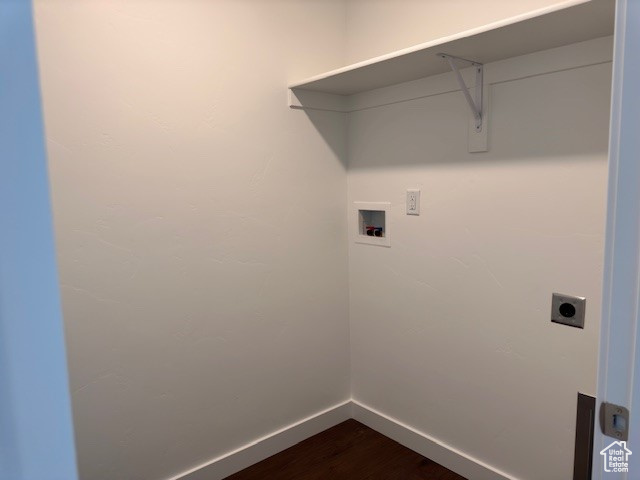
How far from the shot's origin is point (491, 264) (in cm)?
189

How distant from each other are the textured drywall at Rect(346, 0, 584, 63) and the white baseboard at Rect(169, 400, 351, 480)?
1945 millimetres

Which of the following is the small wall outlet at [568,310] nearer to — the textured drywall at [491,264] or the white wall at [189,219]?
the textured drywall at [491,264]

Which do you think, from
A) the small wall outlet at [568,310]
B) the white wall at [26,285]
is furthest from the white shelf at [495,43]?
the white wall at [26,285]

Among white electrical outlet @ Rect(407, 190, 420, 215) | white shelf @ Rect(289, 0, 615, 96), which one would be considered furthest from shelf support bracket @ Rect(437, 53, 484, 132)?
white electrical outlet @ Rect(407, 190, 420, 215)

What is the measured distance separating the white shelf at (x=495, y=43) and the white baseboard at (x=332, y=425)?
1.73 m

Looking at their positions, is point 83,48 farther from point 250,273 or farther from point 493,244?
point 493,244

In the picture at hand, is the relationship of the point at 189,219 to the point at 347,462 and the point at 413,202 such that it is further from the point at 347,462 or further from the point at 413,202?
the point at 347,462

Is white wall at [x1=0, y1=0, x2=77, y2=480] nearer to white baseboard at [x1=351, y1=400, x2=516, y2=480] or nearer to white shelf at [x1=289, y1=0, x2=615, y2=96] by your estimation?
white shelf at [x1=289, y1=0, x2=615, y2=96]

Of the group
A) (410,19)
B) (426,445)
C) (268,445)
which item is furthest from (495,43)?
(268,445)

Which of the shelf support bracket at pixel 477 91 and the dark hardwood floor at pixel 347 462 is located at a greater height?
the shelf support bracket at pixel 477 91

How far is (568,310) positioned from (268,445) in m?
1.53

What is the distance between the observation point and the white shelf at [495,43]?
1.30 m

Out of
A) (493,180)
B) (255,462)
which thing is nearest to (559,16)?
(493,180)

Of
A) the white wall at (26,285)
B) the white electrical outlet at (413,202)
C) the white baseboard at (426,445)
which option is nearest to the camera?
the white wall at (26,285)
